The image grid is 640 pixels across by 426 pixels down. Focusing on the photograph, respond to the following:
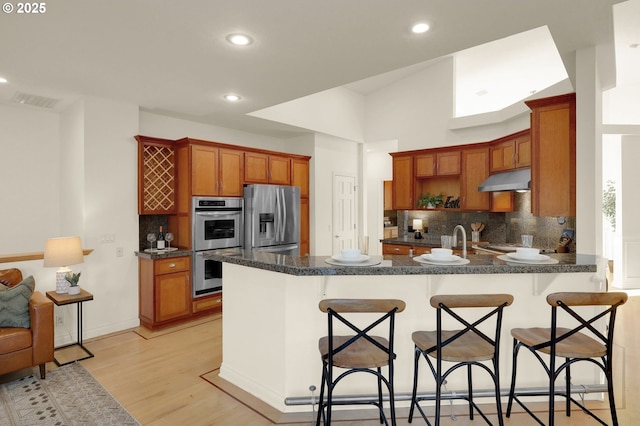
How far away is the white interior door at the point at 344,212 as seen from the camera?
661 centimetres

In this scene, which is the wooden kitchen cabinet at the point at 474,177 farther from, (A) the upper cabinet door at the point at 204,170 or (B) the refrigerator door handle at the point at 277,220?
(A) the upper cabinet door at the point at 204,170

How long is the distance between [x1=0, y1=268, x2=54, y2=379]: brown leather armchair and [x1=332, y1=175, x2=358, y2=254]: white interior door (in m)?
4.42

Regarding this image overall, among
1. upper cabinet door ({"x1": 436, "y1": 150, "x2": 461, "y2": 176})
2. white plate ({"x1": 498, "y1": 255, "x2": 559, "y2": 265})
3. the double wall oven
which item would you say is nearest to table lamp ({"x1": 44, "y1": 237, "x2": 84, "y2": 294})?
the double wall oven

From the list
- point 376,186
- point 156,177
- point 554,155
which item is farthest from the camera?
point 376,186

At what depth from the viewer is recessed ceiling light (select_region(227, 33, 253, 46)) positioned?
2.59 metres

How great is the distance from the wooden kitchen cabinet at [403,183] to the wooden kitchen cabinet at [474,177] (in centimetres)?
87

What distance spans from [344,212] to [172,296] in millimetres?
3523

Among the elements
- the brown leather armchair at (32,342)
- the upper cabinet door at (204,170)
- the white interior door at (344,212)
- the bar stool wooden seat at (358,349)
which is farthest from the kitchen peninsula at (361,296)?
the white interior door at (344,212)

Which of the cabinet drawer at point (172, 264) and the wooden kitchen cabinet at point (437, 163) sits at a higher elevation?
the wooden kitchen cabinet at point (437, 163)

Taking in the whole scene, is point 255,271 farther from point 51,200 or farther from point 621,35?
point 621,35

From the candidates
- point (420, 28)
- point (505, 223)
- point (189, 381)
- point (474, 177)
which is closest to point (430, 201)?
point (474, 177)

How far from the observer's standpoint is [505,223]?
5.25 m

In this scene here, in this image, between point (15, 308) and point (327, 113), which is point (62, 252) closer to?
point (15, 308)

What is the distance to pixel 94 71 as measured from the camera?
10.7 ft
